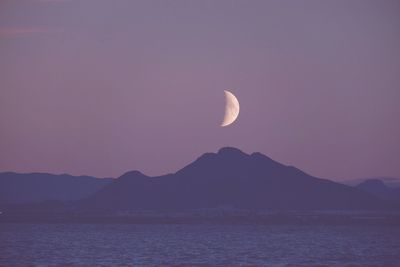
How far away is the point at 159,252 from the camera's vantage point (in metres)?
98.1

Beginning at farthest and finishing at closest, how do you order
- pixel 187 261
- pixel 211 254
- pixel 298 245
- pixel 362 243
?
pixel 362 243, pixel 298 245, pixel 211 254, pixel 187 261

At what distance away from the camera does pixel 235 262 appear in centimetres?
8306

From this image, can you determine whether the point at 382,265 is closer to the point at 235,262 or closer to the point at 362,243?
Answer: the point at 235,262

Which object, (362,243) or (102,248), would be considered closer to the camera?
(102,248)

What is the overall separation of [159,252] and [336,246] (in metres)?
26.2

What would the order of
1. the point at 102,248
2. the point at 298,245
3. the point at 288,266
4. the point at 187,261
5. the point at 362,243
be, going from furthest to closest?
the point at 362,243, the point at 298,245, the point at 102,248, the point at 187,261, the point at 288,266

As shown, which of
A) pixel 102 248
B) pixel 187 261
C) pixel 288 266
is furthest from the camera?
pixel 102 248

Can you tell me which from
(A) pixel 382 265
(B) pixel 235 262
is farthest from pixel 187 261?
(A) pixel 382 265

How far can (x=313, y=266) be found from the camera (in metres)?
80.2

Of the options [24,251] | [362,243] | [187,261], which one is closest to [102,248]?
[24,251]

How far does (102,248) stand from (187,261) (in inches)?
923

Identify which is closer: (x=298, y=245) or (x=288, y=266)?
(x=288, y=266)

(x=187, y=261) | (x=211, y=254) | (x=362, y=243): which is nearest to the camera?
(x=187, y=261)

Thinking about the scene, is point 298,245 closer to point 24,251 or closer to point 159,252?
point 159,252
